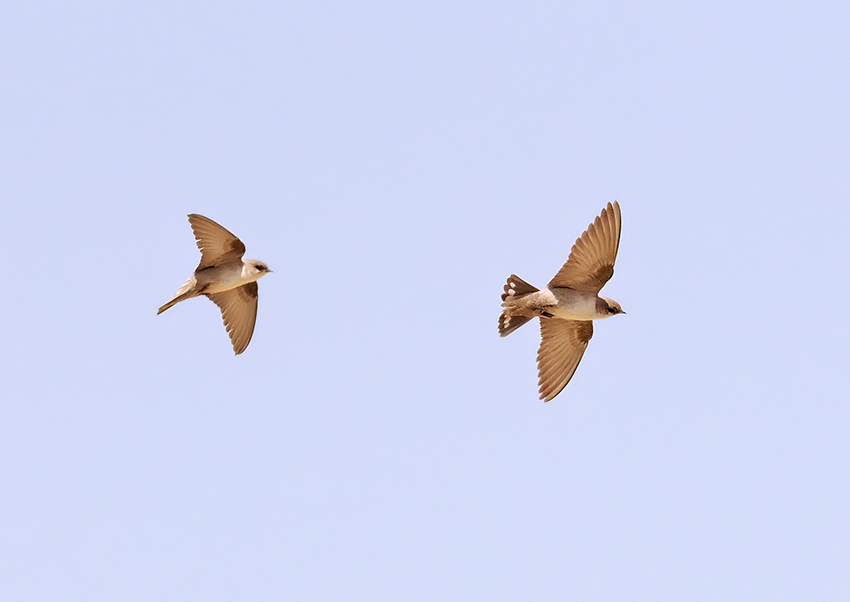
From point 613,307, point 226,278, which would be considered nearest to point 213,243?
point 226,278

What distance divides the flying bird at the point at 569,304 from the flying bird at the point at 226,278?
3.34 metres

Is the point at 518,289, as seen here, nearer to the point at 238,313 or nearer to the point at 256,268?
the point at 256,268

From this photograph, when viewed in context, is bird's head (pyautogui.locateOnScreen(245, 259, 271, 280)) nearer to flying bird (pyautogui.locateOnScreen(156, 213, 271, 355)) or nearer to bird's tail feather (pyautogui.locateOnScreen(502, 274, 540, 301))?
flying bird (pyautogui.locateOnScreen(156, 213, 271, 355))

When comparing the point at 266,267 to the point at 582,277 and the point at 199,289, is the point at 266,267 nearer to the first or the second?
the point at 199,289

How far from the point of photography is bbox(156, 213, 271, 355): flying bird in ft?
→ 53.2

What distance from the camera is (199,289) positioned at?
16.5 meters

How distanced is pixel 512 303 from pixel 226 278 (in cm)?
359

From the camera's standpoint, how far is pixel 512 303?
50.8ft

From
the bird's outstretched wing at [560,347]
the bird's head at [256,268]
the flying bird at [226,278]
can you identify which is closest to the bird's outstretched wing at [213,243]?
the flying bird at [226,278]

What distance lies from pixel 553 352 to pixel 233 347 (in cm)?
408

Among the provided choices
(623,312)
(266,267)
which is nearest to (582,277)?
(623,312)

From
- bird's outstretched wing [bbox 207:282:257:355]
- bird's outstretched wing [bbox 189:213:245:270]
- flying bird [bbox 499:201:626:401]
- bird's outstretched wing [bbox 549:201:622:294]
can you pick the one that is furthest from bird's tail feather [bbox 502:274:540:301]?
bird's outstretched wing [bbox 207:282:257:355]

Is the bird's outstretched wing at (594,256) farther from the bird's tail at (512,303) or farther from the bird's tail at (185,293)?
the bird's tail at (185,293)

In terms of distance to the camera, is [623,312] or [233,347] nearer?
[623,312]
